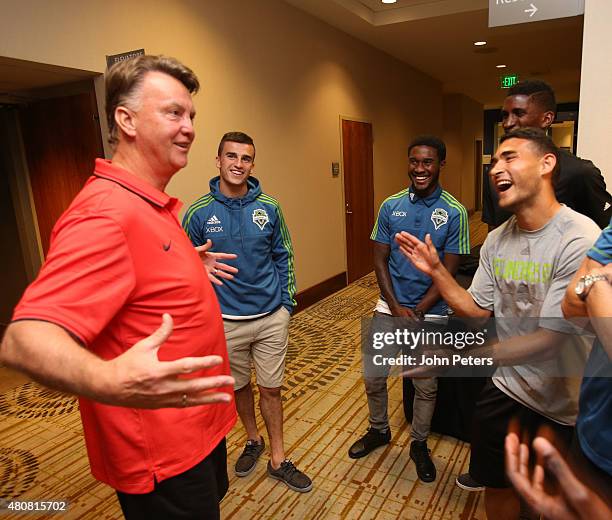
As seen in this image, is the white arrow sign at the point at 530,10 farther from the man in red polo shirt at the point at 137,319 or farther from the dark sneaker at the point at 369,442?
the dark sneaker at the point at 369,442

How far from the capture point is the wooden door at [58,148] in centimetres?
314

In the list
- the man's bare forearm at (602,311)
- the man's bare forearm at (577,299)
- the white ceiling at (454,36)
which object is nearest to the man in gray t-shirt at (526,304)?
the man's bare forearm at (577,299)

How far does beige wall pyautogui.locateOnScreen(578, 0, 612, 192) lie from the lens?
2383 millimetres

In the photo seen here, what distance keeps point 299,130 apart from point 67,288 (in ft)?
14.1

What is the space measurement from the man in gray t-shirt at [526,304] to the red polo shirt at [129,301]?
0.98m

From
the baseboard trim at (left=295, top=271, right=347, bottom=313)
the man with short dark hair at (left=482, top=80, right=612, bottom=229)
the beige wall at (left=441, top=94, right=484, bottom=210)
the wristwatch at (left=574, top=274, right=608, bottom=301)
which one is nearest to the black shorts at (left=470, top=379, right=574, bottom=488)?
the wristwatch at (left=574, top=274, right=608, bottom=301)

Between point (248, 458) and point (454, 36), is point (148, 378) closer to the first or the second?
point (248, 458)

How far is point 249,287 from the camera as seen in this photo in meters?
2.15

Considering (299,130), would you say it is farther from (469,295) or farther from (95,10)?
(469,295)

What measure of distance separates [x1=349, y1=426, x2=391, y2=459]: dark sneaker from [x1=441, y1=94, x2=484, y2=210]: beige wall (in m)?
8.84

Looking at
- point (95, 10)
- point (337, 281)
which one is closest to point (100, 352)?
point (95, 10)

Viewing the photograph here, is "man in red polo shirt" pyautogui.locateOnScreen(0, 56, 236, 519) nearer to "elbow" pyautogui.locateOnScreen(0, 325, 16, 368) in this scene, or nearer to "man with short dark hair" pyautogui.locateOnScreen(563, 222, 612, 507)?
"elbow" pyautogui.locateOnScreen(0, 325, 16, 368)

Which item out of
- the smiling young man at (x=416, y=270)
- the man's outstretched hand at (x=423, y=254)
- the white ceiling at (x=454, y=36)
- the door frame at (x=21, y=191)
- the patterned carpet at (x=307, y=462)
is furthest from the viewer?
the white ceiling at (x=454, y=36)

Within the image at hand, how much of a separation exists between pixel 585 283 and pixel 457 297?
2.33 feet
